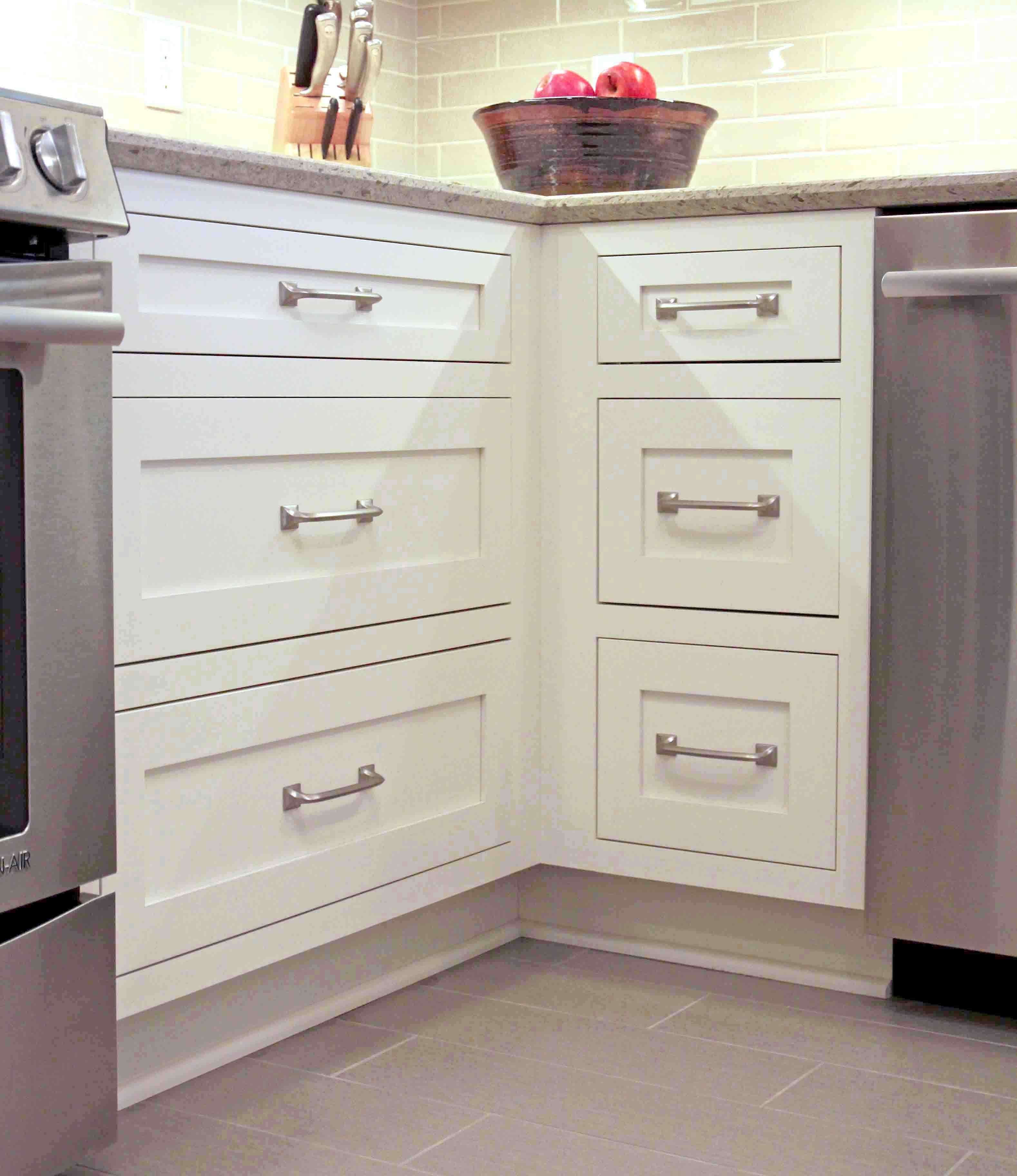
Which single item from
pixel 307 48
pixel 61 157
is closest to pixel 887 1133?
pixel 61 157

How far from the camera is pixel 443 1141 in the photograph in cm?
150

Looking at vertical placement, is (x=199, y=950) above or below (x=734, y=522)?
below

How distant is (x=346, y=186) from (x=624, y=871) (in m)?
0.92

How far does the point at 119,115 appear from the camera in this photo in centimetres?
219

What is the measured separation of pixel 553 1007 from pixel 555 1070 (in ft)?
0.64

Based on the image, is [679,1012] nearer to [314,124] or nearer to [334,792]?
[334,792]

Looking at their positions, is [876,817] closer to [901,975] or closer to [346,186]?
[901,975]

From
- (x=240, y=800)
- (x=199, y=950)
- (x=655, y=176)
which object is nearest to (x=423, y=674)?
(x=240, y=800)

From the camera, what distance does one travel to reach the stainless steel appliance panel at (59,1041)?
4.10 feet

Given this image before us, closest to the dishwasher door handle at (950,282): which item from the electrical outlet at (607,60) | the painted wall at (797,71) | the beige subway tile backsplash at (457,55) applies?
the painted wall at (797,71)

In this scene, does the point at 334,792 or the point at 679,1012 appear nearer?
the point at 334,792

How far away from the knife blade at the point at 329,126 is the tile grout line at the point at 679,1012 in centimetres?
123

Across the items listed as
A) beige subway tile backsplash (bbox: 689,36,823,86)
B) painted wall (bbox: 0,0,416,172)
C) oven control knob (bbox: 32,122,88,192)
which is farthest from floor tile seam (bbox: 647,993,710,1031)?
beige subway tile backsplash (bbox: 689,36,823,86)

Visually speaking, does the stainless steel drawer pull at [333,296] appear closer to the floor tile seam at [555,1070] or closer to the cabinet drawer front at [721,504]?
the cabinet drawer front at [721,504]
